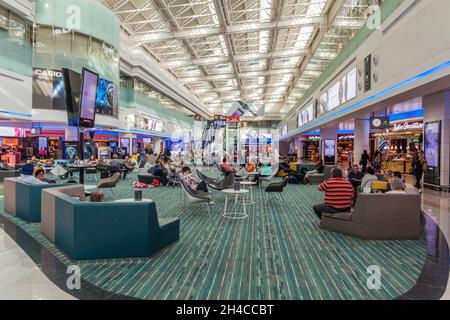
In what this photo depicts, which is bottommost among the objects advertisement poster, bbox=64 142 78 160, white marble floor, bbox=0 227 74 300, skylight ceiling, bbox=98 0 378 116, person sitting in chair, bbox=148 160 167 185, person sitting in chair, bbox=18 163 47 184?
white marble floor, bbox=0 227 74 300

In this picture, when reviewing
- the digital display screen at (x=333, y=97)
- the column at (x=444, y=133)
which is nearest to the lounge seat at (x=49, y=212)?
the column at (x=444, y=133)

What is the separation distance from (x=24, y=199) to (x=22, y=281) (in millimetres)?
3321

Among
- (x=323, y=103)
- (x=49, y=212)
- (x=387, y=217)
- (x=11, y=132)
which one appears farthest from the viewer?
(x=11, y=132)

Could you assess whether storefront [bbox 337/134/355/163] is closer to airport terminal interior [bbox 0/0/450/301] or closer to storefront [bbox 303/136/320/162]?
storefront [bbox 303/136/320/162]

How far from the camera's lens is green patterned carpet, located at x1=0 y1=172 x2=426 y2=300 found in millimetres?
3154

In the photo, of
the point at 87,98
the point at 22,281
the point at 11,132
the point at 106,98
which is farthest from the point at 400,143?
the point at 11,132

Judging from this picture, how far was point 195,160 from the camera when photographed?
106 ft

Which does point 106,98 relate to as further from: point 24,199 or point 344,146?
point 344,146

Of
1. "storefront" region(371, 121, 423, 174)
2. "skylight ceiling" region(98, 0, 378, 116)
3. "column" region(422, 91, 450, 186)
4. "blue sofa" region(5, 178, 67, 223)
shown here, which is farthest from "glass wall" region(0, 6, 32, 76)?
"storefront" region(371, 121, 423, 174)

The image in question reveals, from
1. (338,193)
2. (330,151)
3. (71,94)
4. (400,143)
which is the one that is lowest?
(338,193)

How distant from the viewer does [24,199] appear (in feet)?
20.1

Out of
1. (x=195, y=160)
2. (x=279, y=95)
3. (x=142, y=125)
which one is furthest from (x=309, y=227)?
(x=279, y=95)

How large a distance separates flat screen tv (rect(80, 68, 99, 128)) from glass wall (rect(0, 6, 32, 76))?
7525 millimetres

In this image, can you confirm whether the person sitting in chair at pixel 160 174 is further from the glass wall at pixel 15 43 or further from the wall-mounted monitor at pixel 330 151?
the wall-mounted monitor at pixel 330 151
